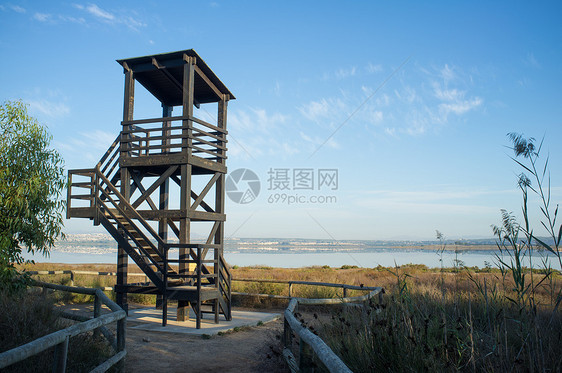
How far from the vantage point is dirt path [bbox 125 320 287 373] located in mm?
7008

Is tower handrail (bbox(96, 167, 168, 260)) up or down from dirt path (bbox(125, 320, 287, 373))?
up

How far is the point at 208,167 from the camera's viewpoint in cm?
1249

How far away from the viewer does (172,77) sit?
13.6 meters

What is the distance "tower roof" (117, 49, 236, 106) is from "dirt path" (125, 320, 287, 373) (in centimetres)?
717

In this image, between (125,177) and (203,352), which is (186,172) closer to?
(125,177)

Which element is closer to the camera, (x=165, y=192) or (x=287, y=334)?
(x=287, y=334)

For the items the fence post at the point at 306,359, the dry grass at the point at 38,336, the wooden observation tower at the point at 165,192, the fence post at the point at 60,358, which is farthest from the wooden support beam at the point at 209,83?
the fence post at the point at 306,359

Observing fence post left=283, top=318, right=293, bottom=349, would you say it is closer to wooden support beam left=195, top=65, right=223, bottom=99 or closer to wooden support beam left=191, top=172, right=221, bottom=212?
wooden support beam left=191, top=172, right=221, bottom=212

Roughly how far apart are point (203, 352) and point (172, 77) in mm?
8670

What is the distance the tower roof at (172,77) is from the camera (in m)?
12.2

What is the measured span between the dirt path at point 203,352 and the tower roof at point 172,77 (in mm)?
7174

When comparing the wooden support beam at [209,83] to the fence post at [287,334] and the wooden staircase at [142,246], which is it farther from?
the fence post at [287,334]

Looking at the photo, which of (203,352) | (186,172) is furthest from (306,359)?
(186,172)

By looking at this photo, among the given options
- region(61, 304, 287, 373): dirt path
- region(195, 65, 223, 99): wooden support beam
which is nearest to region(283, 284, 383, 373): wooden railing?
region(61, 304, 287, 373): dirt path
